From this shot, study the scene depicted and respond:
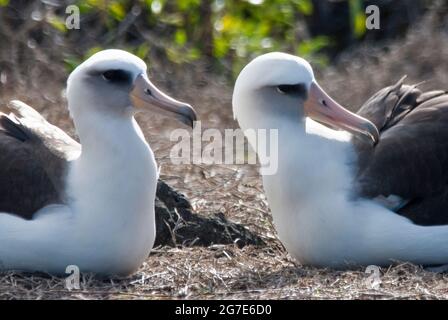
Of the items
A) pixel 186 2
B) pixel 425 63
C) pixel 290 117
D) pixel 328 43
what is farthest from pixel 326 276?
pixel 328 43

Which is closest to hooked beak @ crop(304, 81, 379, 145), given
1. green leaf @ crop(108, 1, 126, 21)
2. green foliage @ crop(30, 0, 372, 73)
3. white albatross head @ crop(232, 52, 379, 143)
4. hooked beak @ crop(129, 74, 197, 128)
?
white albatross head @ crop(232, 52, 379, 143)

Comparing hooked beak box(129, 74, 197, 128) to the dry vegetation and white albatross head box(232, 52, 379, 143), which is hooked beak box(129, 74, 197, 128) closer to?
white albatross head box(232, 52, 379, 143)

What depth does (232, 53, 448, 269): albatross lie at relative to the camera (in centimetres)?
738

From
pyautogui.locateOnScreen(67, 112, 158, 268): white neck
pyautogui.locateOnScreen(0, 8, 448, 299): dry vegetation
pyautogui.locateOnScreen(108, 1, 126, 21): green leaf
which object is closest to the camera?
pyautogui.locateOnScreen(0, 8, 448, 299): dry vegetation

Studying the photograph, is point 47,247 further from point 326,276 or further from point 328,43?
point 328,43

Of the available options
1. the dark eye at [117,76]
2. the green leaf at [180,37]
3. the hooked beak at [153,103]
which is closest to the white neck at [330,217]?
the hooked beak at [153,103]

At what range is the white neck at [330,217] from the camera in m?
7.36

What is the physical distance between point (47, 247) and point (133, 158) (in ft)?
2.22

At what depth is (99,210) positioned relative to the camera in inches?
280

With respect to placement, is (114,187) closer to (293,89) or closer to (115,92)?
(115,92)

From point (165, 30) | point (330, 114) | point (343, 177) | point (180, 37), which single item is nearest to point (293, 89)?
point (330, 114)

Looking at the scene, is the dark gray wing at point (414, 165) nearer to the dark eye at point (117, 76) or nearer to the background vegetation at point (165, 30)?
the dark eye at point (117, 76)

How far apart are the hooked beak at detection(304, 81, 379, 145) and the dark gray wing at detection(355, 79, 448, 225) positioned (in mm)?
128

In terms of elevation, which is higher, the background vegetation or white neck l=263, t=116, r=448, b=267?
the background vegetation
